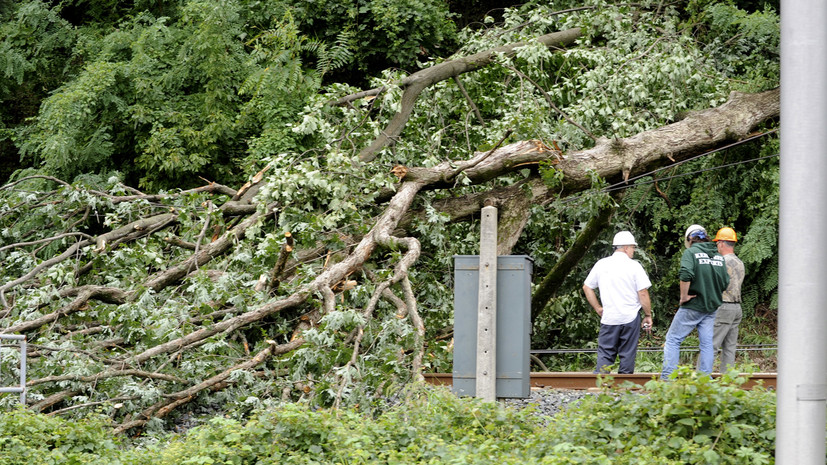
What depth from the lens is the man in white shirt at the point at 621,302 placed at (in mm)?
9148

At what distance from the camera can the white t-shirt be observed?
914cm

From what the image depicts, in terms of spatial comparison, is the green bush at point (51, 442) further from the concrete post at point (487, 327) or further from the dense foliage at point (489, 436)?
the concrete post at point (487, 327)

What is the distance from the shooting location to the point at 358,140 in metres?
11.9

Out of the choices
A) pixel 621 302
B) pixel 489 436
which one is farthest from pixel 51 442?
pixel 621 302

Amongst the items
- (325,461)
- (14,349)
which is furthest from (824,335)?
(14,349)

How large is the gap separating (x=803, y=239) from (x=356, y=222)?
649 cm

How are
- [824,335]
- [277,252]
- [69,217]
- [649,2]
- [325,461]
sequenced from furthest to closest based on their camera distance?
[649,2], [69,217], [277,252], [325,461], [824,335]

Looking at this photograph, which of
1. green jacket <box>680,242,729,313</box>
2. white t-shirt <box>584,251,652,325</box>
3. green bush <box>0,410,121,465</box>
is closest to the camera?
green bush <box>0,410,121,465</box>

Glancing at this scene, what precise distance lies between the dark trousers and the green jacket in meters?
0.64

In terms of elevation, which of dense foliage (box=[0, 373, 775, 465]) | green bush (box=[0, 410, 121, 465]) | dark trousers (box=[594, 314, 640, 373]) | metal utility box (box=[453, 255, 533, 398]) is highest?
metal utility box (box=[453, 255, 533, 398])

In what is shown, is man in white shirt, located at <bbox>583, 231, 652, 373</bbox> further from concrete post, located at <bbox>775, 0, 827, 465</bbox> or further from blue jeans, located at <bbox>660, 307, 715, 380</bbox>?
concrete post, located at <bbox>775, 0, 827, 465</bbox>

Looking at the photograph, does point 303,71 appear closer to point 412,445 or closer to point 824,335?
point 412,445

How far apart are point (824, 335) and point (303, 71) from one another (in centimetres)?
1337

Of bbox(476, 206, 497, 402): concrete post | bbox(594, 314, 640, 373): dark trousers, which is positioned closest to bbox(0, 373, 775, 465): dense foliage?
bbox(476, 206, 497, 402): concrete post
